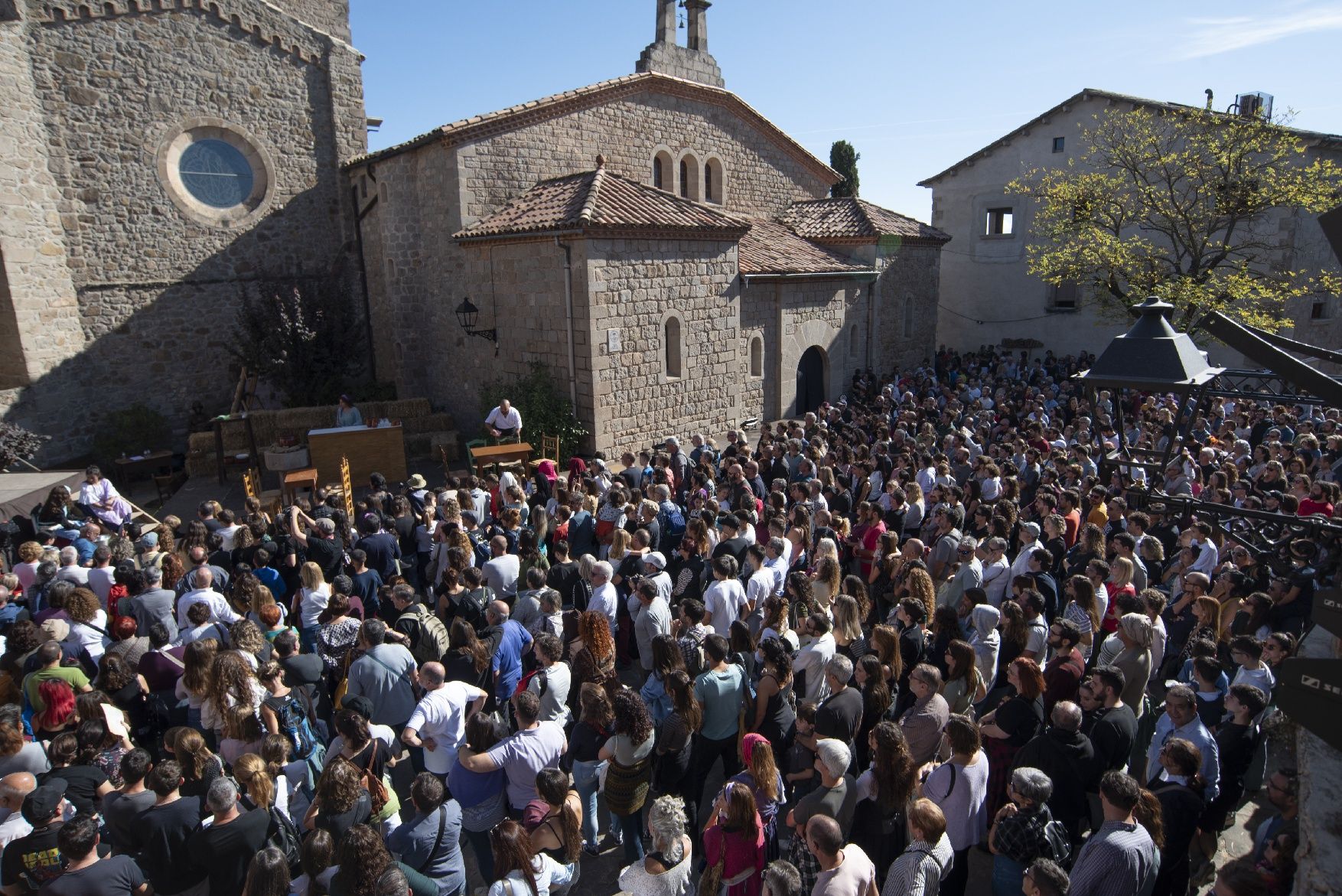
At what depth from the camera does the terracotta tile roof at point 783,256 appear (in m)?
17.4

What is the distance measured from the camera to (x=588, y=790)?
521cm

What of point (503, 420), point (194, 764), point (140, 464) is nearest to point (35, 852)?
point (194, 764)

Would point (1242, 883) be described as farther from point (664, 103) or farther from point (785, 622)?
point (664, 103)

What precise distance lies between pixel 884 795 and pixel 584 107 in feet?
54.1

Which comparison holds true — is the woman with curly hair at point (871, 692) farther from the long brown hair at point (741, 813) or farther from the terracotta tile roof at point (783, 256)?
the terracotta tile roof at point (783, 256)

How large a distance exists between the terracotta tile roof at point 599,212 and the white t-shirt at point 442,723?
9.86m

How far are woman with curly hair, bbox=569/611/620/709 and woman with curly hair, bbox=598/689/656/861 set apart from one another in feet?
1.76

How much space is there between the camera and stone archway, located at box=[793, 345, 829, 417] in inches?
779

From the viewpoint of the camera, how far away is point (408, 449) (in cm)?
1659

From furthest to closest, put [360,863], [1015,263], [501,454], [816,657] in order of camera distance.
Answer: [1015,263], [501,454], [816,657], [360,863]

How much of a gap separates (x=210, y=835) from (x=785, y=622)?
3.76 m

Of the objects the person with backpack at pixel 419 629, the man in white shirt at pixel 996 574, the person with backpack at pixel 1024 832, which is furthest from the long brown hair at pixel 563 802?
the man in white shirt at pixel 996 574

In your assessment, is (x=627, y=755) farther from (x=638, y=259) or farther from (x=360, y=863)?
(x=638, y=259)

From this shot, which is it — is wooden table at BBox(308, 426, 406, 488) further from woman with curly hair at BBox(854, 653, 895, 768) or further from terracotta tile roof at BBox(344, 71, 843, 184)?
woman with curly hair at BBox(854, 653, 895, 768)
